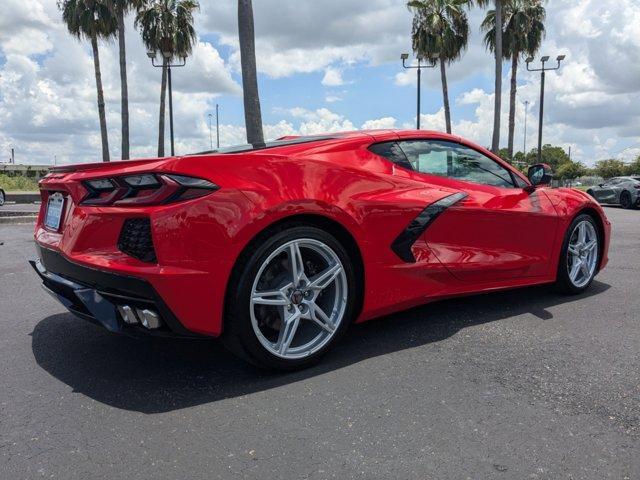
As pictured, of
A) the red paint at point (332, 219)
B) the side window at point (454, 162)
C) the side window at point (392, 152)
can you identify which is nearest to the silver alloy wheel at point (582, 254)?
the red paint at point (332, 219)

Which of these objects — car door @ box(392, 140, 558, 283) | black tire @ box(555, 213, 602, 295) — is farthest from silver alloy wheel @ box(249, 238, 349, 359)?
black tire @ box(555, 213, 602, 295)

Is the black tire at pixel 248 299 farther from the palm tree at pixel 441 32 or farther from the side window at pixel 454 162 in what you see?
the palm tree at pixel 441 32

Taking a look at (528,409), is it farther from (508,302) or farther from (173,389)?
(508,302)

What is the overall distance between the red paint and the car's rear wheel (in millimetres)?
16565

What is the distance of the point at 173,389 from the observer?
2797 millimetres

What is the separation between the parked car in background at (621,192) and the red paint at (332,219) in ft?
53.8

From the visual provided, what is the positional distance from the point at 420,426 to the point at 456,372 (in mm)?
680

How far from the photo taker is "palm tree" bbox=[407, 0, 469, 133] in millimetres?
27766

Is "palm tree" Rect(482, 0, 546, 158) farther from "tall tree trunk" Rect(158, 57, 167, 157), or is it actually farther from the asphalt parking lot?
the asphalt parking lot

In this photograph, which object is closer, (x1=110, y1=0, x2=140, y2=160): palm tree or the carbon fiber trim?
the carbon fiber trim

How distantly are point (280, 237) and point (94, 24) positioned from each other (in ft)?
85.4

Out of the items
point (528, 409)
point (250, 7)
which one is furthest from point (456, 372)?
point (250, 7)

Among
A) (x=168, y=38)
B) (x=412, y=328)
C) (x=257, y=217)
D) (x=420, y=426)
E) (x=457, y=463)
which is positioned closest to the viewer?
(x=457, y=463)

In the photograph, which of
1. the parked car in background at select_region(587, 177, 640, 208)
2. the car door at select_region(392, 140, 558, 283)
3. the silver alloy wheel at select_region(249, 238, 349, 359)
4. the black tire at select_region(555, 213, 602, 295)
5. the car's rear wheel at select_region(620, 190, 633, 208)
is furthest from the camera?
the car's rear wheel at select_region(620, 190, 633, 208)
